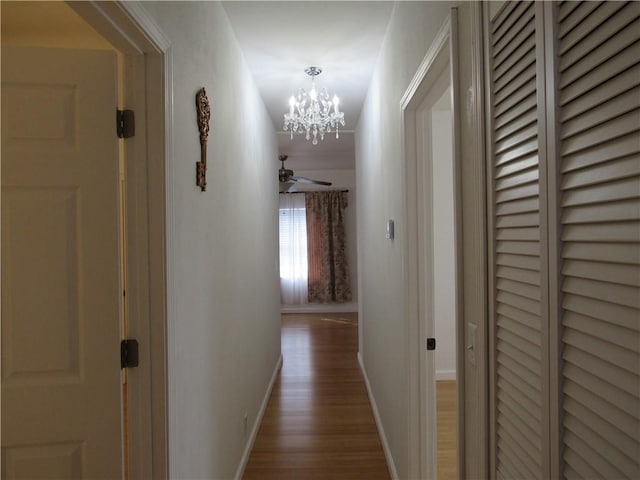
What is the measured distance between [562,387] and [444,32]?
104cm

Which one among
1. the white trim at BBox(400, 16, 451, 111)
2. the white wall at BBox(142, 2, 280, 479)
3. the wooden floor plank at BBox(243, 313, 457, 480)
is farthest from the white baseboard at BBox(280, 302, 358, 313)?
the white trim at BBox(400, 16, 451, 111)

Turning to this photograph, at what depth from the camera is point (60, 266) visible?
3.83ft

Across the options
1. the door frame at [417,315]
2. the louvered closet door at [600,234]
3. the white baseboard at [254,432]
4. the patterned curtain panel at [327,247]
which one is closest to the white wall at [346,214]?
the patterned curtain panel at [327,247]

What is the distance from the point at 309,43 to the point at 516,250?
2.05 metres

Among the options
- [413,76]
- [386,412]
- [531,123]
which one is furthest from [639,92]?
[386,412]

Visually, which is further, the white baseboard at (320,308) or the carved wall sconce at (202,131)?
the white baseboard at (320,308)

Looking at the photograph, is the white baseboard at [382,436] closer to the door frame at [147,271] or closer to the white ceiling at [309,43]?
the door frame at [147,271]

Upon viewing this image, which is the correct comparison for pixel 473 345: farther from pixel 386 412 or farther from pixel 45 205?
pixel 386 412

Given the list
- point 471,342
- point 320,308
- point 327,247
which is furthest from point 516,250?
point 320,308

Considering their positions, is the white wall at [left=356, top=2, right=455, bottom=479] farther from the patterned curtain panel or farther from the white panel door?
the patterned curtain panel

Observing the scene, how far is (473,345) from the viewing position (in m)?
1.11

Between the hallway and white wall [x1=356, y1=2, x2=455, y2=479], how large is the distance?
0.21 m

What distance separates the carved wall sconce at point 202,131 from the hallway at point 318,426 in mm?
1857

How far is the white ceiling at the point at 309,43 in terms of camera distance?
2061 mm
